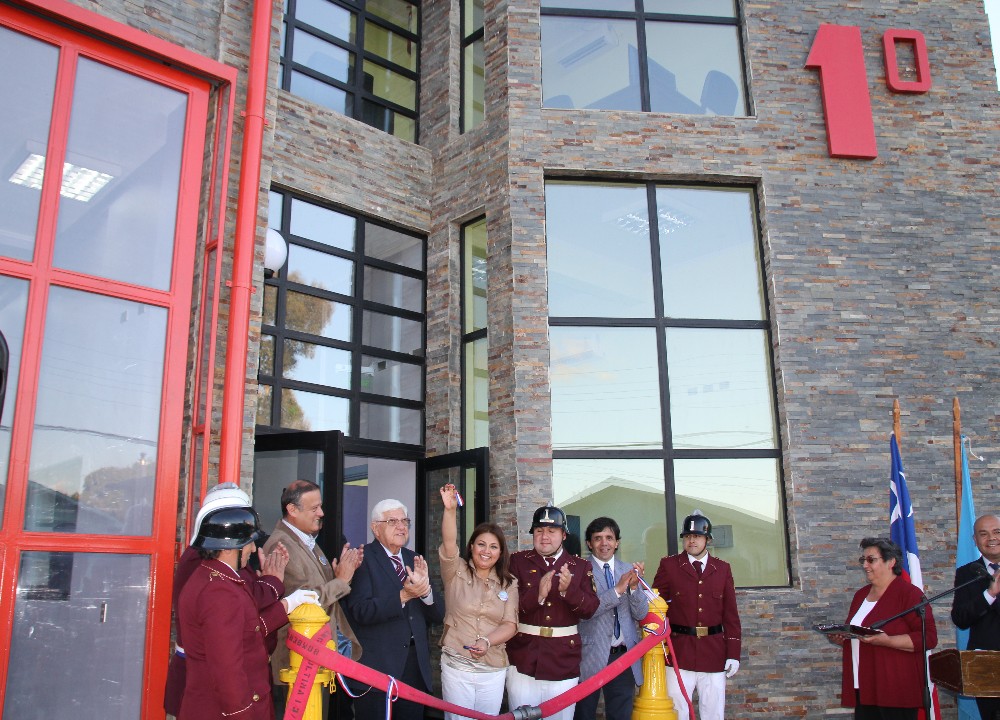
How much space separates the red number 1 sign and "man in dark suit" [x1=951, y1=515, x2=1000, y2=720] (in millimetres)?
5229

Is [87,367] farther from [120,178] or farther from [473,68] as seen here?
[473,68]

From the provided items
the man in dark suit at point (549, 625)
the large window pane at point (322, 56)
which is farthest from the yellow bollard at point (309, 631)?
the large window pane at point (322, 56)

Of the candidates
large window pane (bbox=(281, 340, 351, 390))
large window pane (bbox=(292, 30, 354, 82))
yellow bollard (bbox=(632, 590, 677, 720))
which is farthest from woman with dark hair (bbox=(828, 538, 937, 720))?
large window pane (bbox=(292, 30, 354, 82))

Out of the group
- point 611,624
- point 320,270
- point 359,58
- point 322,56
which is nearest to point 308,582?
point 611,624

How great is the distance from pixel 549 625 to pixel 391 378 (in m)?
4.73

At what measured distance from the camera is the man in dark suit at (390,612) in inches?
218

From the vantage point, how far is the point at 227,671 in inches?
157

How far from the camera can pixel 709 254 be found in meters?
10.2

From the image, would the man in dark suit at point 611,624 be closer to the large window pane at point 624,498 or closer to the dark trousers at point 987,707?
the large window pane at point 624,498

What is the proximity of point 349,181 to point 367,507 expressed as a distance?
4.02 metres

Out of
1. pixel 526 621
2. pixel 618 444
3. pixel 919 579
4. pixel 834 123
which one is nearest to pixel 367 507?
pixel 618 444

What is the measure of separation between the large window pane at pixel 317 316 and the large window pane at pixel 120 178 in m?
2.06

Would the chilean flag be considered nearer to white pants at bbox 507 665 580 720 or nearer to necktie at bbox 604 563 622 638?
necktie at bbox 604 563 622 638

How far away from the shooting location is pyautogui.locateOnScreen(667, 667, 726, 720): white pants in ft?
22.7
